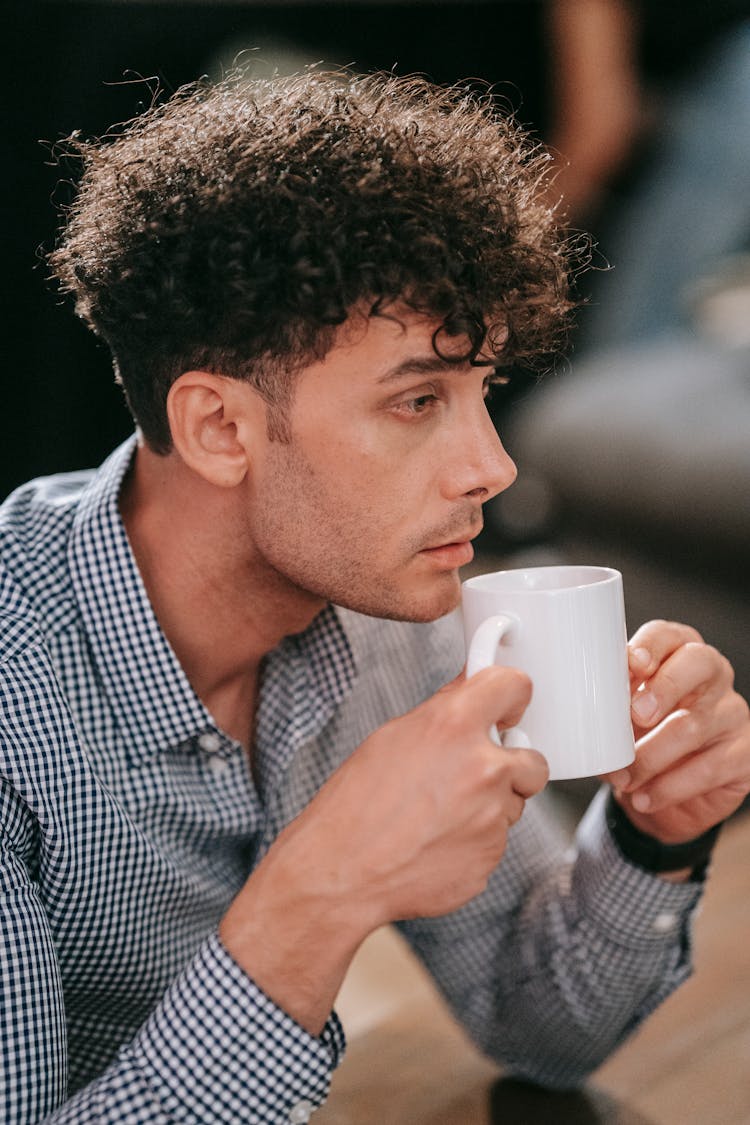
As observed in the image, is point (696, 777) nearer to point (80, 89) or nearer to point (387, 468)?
point (387, 468)

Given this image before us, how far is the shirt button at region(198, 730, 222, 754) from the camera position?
119 cm

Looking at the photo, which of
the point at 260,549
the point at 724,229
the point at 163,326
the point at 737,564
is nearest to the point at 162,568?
the point at 260,549

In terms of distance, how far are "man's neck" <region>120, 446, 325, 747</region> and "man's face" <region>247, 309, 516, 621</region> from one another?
0.08m

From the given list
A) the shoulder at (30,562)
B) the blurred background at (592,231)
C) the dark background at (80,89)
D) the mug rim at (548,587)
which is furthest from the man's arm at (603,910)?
the dark background at (80,89)

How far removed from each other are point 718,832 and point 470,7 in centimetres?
348

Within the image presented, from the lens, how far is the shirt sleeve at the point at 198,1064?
880 millimetres

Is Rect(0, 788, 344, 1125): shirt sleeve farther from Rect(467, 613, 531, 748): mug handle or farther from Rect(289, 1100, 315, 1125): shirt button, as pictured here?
Rect(467, 613, 531, 748): mug handle

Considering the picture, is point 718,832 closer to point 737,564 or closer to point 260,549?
point 260,549

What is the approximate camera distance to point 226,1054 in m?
0.88

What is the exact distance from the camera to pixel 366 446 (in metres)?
1.09

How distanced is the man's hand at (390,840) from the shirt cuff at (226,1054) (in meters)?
0.02

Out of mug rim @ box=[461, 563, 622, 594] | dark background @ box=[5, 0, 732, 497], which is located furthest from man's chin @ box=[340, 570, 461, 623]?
dark background @ box=[5, 0, 732, 497]

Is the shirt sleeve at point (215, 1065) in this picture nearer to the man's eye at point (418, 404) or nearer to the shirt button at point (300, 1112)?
the shirt button at point (300, 1112)

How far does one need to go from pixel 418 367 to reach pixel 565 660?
12.3 inches
